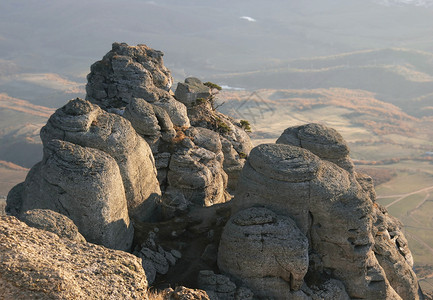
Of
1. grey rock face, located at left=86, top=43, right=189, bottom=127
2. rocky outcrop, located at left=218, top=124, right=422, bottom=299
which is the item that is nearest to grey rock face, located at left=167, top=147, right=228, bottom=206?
grey rock face, located at left=86, top=43, right=189, bottom=127

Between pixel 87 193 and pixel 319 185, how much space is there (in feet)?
48.2

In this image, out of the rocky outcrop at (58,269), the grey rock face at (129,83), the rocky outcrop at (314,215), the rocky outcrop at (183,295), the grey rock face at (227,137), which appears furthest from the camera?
the grey rock face at (227,137)

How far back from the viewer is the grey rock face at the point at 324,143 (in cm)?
3709

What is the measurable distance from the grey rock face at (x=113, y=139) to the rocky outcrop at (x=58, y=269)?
1191cm

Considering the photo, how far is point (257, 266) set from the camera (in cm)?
2802

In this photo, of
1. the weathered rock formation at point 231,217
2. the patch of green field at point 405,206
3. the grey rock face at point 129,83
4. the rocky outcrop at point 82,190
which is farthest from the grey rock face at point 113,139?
the patch of green field at point 405,206

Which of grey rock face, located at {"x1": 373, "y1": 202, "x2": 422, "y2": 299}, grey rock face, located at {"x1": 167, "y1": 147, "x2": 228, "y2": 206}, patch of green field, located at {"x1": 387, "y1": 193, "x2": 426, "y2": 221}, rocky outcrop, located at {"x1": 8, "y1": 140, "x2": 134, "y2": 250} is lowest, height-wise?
patch of green field, located at {"x1": 387, "y1": 193, "x2": 426, "y2": 221}

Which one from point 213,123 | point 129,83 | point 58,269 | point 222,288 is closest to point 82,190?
point 222,288

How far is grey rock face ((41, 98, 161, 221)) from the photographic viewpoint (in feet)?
102

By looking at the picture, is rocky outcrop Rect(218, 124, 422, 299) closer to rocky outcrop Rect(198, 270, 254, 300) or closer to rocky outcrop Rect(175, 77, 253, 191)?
rocky outcrop Rect(198, 270, 254, 300)

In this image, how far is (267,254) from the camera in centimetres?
2789

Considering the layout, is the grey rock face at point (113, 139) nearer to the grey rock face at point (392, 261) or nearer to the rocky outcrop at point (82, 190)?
the rocky outcrop at point (82, 190)

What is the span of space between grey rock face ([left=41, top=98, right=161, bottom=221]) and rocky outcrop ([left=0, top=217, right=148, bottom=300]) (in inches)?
469

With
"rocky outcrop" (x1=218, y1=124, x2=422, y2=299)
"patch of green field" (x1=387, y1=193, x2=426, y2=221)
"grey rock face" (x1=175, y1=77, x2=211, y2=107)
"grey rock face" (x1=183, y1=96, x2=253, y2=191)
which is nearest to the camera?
"rocky outcrop" (x1=218, y1=124, x2=422, y2=299)
